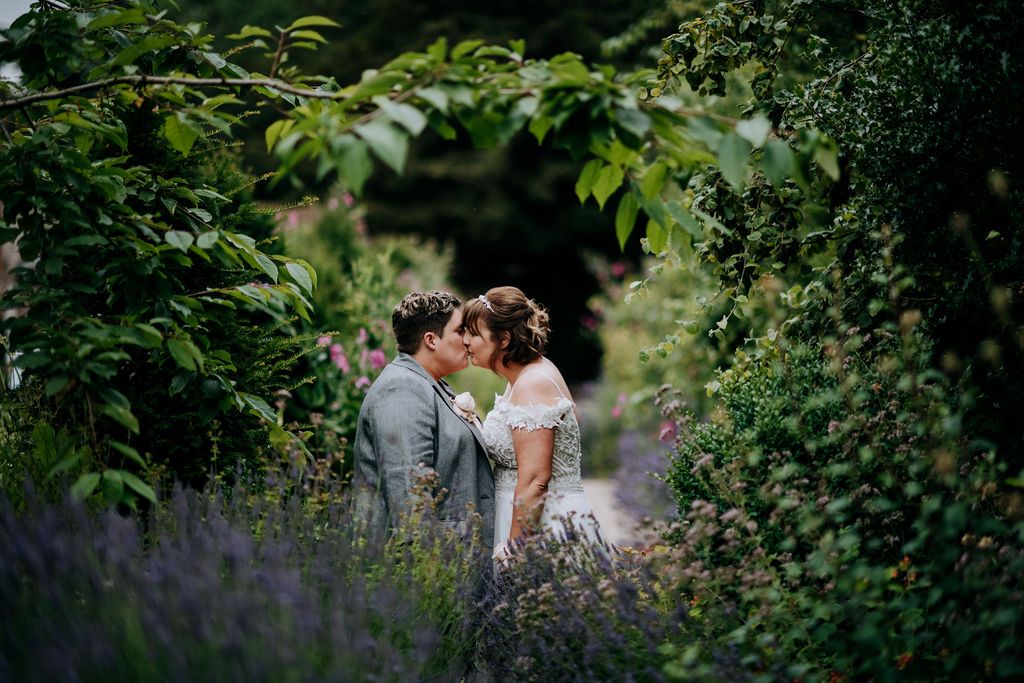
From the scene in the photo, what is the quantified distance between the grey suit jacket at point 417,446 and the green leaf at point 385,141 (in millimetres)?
1855

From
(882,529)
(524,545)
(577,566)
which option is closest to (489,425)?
(524,545)

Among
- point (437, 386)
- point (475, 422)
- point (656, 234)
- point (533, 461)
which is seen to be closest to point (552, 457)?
point (533, 461)

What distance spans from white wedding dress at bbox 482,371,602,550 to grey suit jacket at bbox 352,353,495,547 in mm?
152

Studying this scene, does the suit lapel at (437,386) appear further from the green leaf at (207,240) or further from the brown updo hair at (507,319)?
the green leaf at (207,240)

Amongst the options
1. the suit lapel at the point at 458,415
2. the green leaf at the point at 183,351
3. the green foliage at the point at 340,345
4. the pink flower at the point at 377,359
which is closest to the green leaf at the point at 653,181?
the green leaf at the point at 183,351

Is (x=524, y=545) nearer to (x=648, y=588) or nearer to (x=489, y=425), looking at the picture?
(x=648, y=588)

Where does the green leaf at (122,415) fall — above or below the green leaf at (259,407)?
above

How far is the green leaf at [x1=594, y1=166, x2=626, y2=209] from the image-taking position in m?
2.46

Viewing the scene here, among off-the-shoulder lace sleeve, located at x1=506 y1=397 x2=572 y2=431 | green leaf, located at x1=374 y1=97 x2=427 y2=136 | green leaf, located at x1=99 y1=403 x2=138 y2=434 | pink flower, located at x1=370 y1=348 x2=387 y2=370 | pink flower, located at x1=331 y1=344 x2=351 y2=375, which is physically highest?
green leaf, located at x1=374 y1=97 x2=427 y2=136

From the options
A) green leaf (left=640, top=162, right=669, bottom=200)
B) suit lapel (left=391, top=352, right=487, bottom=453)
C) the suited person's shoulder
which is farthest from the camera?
suit lapel (left=391, top=352, right=487, bottom=453)

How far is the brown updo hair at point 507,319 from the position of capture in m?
4.41

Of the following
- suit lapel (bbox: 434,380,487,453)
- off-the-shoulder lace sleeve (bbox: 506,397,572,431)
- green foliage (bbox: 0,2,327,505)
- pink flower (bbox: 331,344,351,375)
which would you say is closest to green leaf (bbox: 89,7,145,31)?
green foliage (bbox: 0,2,327,505)

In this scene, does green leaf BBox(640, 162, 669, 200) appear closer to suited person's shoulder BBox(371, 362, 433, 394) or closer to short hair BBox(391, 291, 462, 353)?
suited person's shoulder BBox(371, 362, 433, 394)

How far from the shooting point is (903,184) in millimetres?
3494
